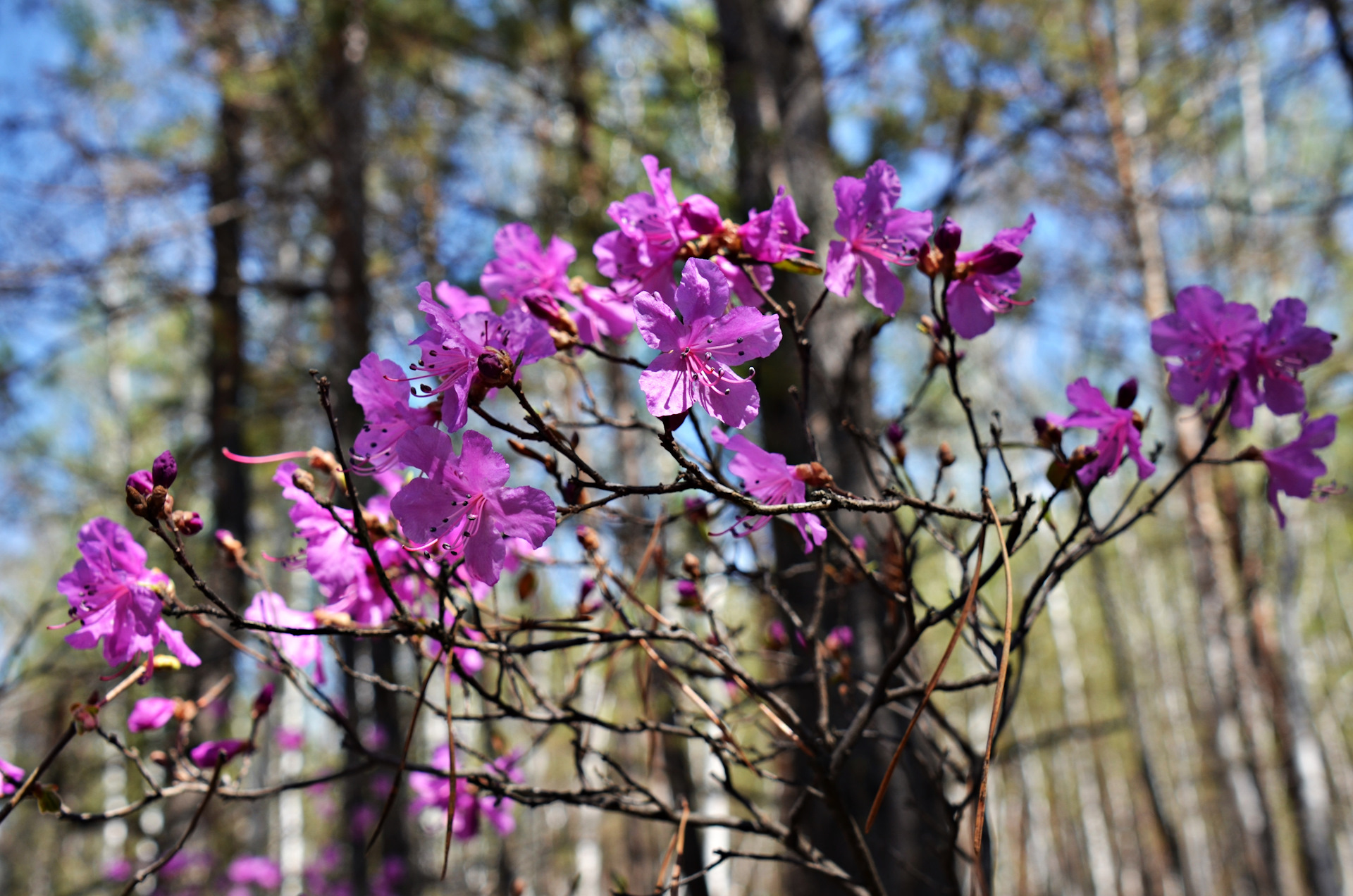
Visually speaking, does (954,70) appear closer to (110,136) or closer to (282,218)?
(282,218)

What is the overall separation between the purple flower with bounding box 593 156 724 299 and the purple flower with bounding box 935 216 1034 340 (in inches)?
12.3

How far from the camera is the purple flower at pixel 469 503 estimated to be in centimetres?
82

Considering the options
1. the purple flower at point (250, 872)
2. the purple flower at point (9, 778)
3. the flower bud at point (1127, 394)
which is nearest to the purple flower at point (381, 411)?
the purple flower at point (9, 778)

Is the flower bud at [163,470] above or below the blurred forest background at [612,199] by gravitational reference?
below

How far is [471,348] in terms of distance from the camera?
879 mm

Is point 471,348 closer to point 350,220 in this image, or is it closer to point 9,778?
point 9,778

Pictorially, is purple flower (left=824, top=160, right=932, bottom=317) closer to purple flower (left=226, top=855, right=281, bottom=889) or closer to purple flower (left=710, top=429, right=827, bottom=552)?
purple flower (left=710, top=429, right=827, bottom=552)

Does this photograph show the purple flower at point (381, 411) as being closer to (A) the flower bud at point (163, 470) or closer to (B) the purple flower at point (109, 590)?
(A) the flower bud at point (163, 470)

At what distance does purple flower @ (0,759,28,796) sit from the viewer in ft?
3.34

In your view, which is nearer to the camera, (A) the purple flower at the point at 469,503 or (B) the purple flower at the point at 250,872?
(A) the purple flower at the point at 469,503

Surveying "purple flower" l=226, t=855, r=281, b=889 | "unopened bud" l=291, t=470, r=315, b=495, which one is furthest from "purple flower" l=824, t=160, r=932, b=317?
"purple flower" l=226, t=855, r=281, b=889

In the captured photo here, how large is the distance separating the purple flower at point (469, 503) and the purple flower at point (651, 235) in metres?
0.36

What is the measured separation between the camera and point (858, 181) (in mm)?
1076

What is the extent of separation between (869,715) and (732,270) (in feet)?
1.90
